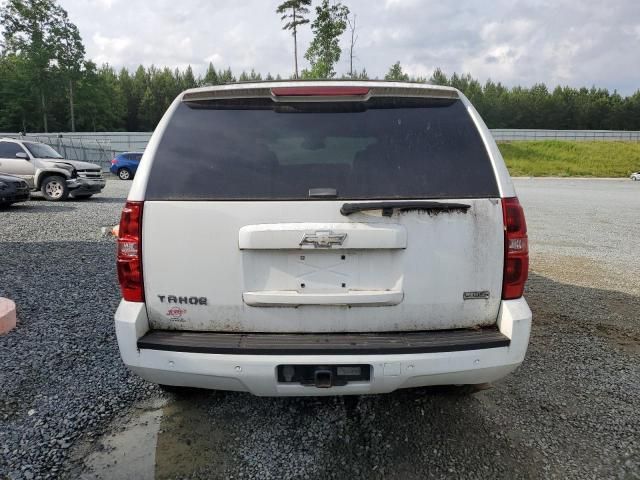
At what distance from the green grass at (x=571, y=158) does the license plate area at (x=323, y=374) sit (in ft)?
151

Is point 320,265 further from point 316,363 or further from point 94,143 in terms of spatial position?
point 94,143

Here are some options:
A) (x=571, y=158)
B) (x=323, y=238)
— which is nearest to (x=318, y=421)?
(x=323, y=238)

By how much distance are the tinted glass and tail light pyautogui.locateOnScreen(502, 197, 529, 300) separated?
15.9 m

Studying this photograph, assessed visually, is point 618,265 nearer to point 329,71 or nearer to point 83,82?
point 329,71

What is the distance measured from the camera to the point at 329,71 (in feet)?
109

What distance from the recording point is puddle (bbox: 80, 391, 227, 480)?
7.89 ft

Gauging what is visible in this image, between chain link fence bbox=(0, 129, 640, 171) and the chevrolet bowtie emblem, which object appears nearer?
the chevrolet bowtie emblem

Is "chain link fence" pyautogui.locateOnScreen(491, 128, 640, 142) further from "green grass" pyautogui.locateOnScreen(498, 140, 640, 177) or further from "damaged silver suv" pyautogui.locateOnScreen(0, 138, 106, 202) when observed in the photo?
"damaged silver suv" pyautogui.locateOnScreen(0, 138, 106, 202)

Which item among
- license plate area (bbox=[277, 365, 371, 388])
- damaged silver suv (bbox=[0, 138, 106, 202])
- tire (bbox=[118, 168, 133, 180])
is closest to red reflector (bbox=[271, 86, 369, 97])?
license plate area (bbox=[277, 365, 371, 388])

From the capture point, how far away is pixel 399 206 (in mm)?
2279

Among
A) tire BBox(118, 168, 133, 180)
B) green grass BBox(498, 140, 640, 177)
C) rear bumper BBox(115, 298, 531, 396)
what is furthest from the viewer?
green grass BBox(498, 140, 640, 177)

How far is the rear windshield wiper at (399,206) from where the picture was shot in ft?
7.41

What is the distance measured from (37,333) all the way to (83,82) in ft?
207

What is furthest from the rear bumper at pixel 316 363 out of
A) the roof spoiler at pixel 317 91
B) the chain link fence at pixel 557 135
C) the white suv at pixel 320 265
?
the chain link fence at pixel 557 135
